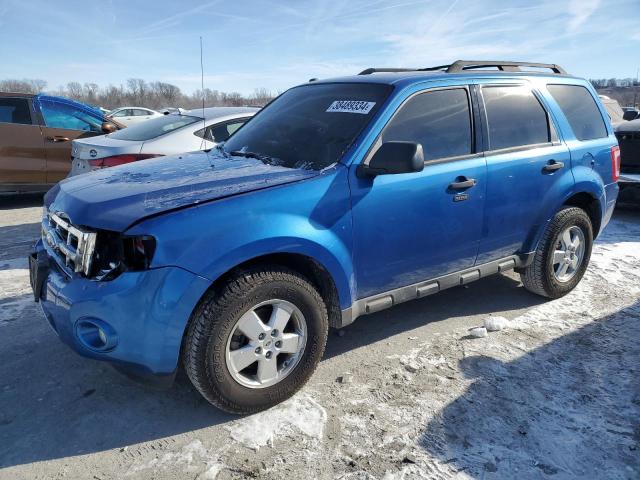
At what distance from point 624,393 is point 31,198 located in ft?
29.3

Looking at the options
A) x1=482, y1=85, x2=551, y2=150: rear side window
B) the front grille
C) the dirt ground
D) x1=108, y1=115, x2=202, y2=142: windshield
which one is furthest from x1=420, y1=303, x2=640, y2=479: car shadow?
x1=108, y1=115, x2=202, y2=142: windshield

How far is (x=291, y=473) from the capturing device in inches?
93.7

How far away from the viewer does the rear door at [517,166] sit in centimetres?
368

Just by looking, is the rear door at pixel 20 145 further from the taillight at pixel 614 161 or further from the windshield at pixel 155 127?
the taillight at pixel 614 161

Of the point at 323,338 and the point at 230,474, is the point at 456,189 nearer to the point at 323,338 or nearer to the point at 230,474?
the point at 323,338

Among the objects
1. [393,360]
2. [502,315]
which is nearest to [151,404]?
[393,360]

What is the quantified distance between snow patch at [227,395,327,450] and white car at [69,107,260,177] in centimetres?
374

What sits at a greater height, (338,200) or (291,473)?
(338,200)

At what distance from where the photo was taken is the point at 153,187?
281 centimetres

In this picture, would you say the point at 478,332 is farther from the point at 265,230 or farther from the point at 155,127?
the point at 155,127

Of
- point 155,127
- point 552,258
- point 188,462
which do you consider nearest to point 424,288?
point 552,258

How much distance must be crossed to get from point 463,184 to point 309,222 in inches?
48.4

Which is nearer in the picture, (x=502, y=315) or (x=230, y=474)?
(x=230, y=474)

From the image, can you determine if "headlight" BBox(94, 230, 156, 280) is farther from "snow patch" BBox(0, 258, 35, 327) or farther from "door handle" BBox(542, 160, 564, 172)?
"door handle" BBox(542, 160, 564, 172)
